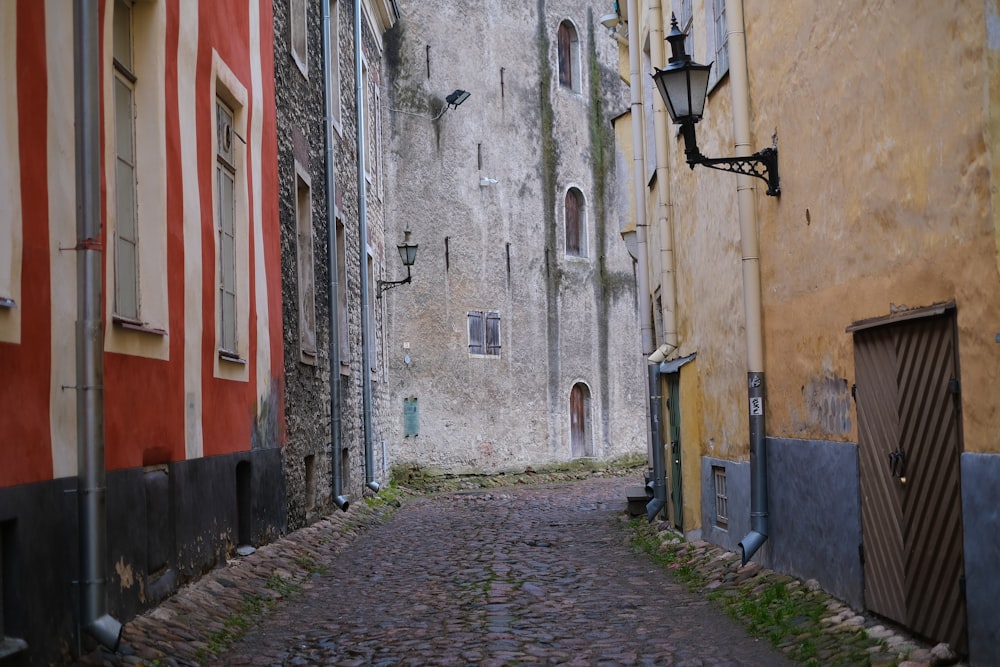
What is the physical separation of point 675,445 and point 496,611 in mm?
4980

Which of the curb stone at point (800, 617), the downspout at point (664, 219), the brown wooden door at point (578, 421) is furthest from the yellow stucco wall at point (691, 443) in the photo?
the brown wooden door at point (578, 421)

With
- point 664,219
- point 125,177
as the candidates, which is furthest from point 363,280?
point 125,177

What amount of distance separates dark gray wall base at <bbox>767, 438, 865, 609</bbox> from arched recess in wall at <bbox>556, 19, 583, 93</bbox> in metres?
20.2

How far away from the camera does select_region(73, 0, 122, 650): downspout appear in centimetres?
548

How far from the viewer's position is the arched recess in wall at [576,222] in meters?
27.0

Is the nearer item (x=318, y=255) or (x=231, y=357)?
(x=231, y=357)

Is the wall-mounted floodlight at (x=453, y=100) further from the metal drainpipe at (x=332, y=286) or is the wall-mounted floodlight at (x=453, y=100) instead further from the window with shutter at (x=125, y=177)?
the window with shutter at (x=125, y=177)

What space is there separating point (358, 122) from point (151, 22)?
1062 centimetres

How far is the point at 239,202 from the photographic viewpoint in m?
9.62

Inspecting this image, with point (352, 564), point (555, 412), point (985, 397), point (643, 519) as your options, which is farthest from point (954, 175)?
point (555, 412)

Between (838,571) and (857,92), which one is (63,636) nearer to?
(838,571)

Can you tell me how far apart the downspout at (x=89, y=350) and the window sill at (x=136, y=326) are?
63cm

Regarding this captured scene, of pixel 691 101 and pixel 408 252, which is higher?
pixel 408 252

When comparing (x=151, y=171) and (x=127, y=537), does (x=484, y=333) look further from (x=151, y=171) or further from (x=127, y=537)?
(x=127, y=537)
